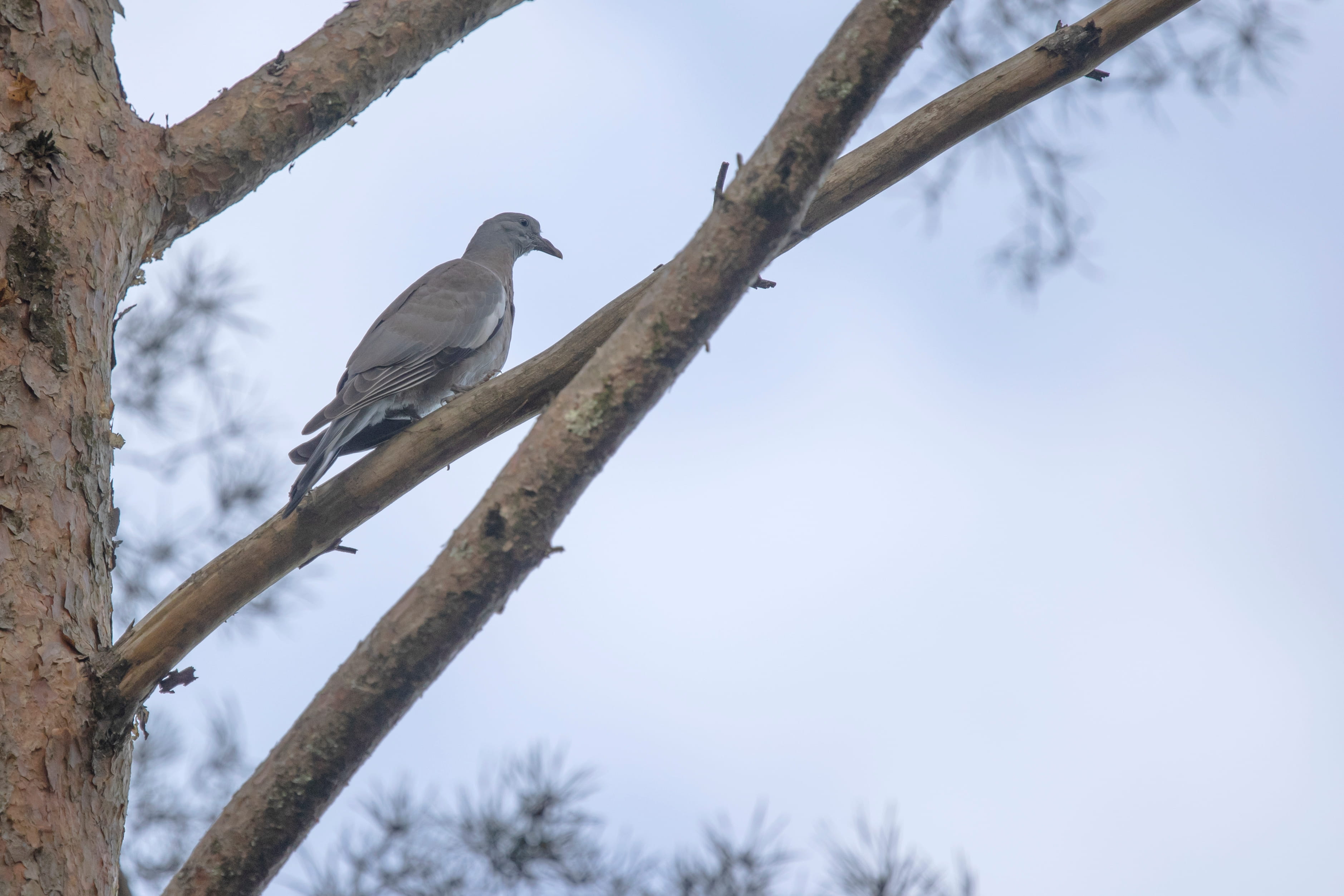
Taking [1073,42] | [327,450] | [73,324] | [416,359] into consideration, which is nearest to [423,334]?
[416,359]

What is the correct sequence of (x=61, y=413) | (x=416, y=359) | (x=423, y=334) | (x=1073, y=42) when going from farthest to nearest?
1. (x=423, y=334)
2. (x=416, y=359)
3. (x=1073, y=42)
4. (x=61, y=413)

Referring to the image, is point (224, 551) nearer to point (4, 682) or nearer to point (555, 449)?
point (4, 682)

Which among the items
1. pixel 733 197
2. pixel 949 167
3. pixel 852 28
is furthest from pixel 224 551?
pixel 949 167

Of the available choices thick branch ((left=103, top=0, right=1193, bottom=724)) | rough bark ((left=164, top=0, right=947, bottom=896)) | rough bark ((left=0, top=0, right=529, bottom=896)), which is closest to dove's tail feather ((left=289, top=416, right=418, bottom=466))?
thick branch ((left=103, top=0, right=1193, bottom=724))

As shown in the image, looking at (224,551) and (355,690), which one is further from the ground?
(224,551)

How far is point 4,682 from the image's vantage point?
1.71 meters

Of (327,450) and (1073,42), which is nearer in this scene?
(1073,42)

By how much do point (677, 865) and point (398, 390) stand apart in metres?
1.50

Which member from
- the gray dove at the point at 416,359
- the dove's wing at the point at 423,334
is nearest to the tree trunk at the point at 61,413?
the gray dove at the point at 416,359

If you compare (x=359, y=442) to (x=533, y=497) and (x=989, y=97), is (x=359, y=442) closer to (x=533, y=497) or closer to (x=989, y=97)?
(x=533, y=497)

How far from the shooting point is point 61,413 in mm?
→ 1916

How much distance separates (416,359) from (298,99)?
0.95 metres

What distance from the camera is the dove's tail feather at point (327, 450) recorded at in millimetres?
2207

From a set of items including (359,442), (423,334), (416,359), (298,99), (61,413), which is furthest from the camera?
(423,334)
